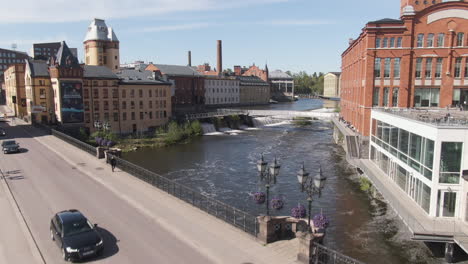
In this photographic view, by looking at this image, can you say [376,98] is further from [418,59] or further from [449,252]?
[449,252]

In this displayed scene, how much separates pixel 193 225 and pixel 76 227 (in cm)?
539

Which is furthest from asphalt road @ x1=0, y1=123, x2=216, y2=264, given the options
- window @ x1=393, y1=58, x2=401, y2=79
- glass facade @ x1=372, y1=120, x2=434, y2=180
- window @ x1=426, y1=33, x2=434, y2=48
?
window @ x1=426, y1=33, x2=434, y2=48

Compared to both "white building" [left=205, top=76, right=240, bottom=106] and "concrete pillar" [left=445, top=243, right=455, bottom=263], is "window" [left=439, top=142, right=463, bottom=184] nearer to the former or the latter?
"concrete pillar" [left=445, top=243, right=455, bottom=263]

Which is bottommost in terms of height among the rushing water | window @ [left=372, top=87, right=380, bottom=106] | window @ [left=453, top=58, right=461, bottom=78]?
the rushing water

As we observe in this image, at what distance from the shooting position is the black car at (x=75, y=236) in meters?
14.7

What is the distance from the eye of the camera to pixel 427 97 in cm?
4097

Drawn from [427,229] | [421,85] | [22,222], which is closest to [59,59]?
[22,222]

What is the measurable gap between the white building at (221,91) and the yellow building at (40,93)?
57521 mm

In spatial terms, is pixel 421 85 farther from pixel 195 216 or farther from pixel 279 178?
pixel 195 216

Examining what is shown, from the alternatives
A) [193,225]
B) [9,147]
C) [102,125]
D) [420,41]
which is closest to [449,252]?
[193,225]

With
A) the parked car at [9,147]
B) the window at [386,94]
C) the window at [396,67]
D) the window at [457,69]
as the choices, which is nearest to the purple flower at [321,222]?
the window at [386,94]

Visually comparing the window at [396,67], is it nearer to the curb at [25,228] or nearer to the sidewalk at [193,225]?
the sidewalk at [193,225]

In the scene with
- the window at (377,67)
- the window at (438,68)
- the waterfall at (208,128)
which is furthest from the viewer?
the waterfall at (208,128)

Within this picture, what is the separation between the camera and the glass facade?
22.7 m
